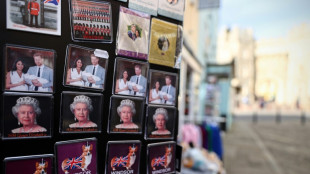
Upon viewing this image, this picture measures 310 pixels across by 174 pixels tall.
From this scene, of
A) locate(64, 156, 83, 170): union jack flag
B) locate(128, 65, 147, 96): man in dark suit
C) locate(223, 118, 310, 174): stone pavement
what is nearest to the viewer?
locate(64, 156, 83, 170): union jack flag

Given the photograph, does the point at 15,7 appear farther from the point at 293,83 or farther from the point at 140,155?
the point at 293,83

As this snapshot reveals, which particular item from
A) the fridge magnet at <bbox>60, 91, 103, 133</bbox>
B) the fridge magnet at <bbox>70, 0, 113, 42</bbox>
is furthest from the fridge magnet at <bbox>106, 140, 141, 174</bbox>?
the fridge magnet at <bbox>70, 0, 113, 42</bbox>

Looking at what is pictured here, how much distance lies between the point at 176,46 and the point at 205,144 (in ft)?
9.05

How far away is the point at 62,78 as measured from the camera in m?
0.74

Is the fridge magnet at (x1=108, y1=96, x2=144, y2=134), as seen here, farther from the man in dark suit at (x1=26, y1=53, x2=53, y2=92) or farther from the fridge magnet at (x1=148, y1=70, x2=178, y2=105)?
the man in dark suit at (x1=26, y1=53, x2=53, y2=92)

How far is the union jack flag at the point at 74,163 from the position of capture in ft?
2.53

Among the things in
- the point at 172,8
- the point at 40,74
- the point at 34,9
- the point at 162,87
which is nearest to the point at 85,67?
the point at 40,74

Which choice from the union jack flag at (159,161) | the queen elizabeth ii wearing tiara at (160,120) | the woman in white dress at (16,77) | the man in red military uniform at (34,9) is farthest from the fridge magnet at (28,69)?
the union jack flag at (159,161)

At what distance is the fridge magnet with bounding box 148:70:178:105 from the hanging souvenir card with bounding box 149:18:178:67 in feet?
0.18

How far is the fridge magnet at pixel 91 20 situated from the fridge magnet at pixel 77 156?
40cm

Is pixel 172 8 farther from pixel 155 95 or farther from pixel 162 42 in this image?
pixel 155 95

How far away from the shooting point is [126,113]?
0.87m

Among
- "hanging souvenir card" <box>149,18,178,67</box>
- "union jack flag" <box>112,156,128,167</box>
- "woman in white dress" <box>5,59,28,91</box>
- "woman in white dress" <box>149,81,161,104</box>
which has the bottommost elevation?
"union jack flag" <box>112,156,128,167</box>

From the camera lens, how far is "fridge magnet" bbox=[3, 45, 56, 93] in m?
0.66
